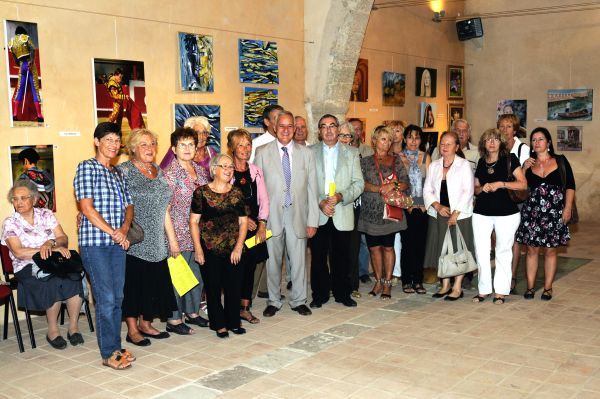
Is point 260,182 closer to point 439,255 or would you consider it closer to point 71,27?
point 439,255

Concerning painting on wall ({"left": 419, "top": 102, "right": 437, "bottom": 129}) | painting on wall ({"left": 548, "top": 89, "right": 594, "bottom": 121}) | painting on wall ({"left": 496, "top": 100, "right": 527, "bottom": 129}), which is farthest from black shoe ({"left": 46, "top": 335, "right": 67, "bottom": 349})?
painting on wall ({"left": 548, "top": 89, "right": 594, "bottom": 121})

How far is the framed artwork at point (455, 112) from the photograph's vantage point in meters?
12.0

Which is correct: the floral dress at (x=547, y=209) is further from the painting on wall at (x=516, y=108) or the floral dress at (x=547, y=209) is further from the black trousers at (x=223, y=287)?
the painting on wall at (x=516, y=108)

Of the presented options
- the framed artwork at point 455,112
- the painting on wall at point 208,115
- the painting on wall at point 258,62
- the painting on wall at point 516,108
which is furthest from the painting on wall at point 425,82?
the painting on wall at point 208,115

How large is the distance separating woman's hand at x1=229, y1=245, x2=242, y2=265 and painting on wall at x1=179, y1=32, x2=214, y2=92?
2.68 meters

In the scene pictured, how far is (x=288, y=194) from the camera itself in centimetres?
557

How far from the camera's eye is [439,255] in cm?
610

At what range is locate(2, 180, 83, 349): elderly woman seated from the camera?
4949mm

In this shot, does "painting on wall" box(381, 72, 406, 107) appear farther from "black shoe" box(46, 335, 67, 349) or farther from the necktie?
"black shoe" box(46, 335, 67, 349)

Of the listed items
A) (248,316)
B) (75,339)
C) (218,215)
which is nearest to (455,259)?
(248,316)

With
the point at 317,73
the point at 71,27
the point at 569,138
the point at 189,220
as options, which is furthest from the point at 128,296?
the point at 569,138

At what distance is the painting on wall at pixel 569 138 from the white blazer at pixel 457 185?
Result: 614 cm

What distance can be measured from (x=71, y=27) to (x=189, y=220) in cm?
242

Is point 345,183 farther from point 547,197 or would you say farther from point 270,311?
point 547,197
